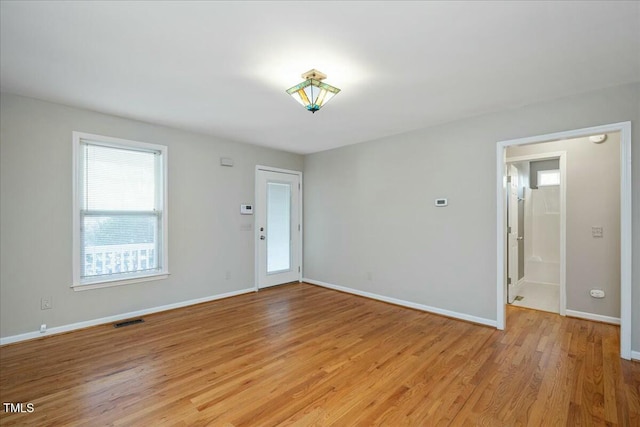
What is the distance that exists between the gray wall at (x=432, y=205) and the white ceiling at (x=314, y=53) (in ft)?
0.89

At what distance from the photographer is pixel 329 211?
18.3 feet

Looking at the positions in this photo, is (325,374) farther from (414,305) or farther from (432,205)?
(432,205)

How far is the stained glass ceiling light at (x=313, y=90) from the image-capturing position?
8.55 feet

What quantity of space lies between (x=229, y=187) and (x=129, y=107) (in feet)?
5.96

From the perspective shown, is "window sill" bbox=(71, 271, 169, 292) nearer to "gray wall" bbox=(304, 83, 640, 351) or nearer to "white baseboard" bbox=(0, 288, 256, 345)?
"white baseboard" bbox=(0, 288, 256, 345)

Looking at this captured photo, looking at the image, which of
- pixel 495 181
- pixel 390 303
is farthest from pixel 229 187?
pixel 495 181

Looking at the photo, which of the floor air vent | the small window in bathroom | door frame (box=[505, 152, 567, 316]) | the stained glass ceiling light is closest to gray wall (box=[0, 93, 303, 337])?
the floor air vent

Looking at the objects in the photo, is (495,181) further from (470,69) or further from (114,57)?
(114,57)

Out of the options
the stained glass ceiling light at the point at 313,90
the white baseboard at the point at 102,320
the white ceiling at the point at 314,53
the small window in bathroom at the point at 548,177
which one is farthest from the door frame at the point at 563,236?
the white baseboard at the point at 102,320

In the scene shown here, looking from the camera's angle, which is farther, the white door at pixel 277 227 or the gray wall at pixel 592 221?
the white door at pixel 277 227

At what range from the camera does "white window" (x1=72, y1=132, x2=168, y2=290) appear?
11.6 ft

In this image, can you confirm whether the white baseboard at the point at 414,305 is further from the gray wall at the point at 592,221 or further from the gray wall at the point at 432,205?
the gray wall at the point at 592,221

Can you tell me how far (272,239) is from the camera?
5562mm

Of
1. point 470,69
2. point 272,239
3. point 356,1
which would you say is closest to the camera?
point 356,1
